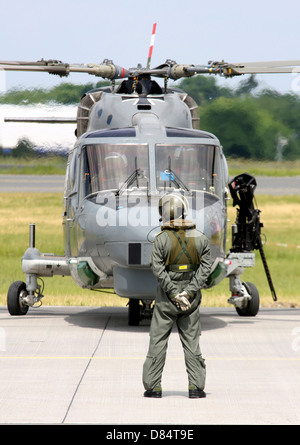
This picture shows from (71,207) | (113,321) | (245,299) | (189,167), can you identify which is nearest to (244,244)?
(245,299)

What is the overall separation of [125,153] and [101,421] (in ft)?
22.2

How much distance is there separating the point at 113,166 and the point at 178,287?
5419mm

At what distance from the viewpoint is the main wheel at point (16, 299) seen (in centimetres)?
1636

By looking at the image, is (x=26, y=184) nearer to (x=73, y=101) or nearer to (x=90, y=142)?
(x=73, y=101)

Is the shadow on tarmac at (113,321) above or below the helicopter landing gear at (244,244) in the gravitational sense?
below

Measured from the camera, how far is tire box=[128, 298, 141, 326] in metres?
14.8

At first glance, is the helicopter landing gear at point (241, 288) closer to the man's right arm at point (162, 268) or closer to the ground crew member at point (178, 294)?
the ground crew member at point (178, 294)

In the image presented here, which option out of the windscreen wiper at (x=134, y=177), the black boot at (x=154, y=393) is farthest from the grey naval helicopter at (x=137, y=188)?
the black boot at (x=154, y=393)

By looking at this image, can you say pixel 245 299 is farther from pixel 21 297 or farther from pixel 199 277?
pixel 199 277

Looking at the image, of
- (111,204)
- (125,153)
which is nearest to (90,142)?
(125,153)

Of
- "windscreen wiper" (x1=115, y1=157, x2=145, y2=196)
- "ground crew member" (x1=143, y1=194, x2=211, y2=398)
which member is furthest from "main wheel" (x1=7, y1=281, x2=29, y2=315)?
"ground crew member" (x1=143, y1=194, x2=211, y2=398)

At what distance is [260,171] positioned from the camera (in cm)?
3325

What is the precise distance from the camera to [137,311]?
48.9 feet

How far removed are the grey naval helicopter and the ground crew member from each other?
359 centimetres
